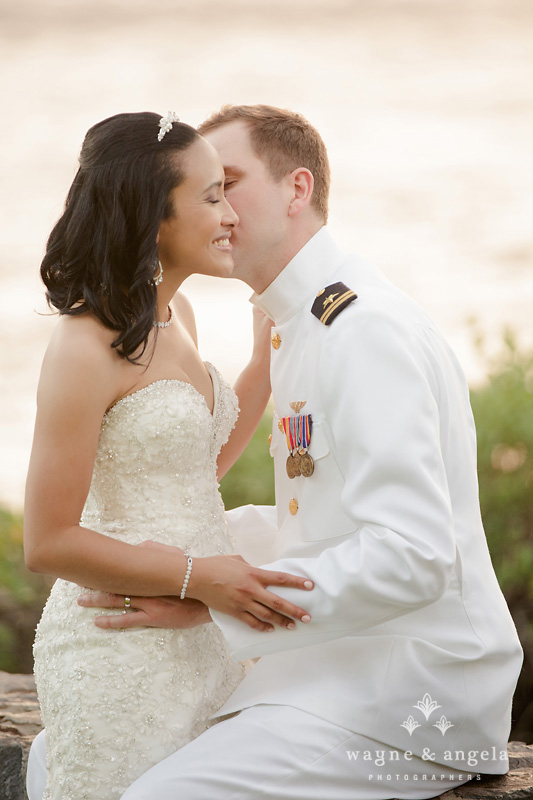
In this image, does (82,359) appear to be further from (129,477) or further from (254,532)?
(254,532)

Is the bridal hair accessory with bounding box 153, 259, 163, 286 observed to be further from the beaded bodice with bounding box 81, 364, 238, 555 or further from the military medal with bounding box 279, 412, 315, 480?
the military medal with bounding box 279, 412, 315, 480

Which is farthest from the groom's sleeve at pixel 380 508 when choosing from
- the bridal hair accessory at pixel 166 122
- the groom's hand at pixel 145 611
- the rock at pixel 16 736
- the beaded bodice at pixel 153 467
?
the rock at pixel 16 736

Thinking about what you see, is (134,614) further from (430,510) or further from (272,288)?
(272,288)

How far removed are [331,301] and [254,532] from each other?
2.71 ft

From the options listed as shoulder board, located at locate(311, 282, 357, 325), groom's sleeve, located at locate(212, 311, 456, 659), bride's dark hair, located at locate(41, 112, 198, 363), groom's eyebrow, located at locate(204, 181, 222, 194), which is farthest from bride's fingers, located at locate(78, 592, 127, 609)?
groom's eyebrow, located at locate(204, 181, 222, 194)

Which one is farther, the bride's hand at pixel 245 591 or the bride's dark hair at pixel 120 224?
the bride's dark hair at pixel 120 224

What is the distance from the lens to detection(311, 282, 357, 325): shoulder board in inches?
91.4

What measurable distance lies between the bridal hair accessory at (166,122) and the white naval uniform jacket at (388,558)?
0.62 metres

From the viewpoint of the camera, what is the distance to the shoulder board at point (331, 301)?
232cm

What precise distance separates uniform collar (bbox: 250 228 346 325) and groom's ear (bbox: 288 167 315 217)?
0.43 ft

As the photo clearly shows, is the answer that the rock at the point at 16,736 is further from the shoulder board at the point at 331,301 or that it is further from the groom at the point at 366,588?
the shoulder board at the point at 331,301

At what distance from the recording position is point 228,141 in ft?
9.04

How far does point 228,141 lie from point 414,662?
164 centimetres

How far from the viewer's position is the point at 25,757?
9.99ft
